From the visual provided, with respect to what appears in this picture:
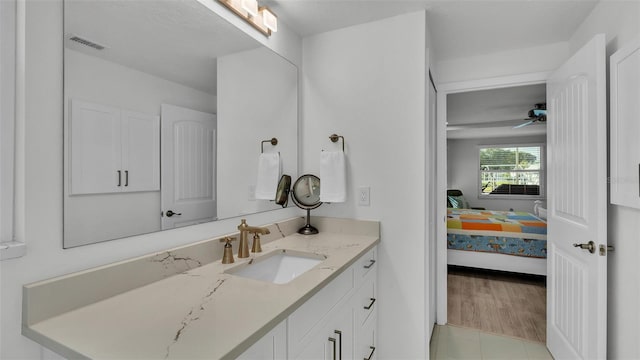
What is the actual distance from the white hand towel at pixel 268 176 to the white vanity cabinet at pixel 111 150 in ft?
2.30

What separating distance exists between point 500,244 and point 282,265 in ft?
10.4

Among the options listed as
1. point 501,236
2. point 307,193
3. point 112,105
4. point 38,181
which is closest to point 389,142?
point 307,193

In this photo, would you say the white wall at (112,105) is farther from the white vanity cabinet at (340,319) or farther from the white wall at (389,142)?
the white wall at (389,142)

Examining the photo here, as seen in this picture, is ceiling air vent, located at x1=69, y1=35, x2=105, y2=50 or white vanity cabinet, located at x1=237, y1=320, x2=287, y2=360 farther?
ceiling air vent, located at x1=69, y1=35, x2=105, y2=50

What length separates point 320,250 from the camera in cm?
162

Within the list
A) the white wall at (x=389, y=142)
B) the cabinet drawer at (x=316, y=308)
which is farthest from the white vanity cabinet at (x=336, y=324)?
the white wall at (x=389, y=142)

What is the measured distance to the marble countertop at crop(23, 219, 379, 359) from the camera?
0.73 metres

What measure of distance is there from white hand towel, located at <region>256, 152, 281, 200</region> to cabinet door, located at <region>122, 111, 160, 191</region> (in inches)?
27.4

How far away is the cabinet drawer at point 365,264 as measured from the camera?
1607mm

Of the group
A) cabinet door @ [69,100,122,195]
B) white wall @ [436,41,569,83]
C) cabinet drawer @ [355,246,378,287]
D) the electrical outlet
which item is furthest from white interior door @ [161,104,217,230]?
white wall @ [436,41,569,83]

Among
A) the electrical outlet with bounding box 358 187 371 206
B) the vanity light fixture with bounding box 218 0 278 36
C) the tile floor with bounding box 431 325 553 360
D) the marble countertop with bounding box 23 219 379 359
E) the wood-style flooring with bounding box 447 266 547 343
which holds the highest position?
the vanity light fixture with bounding box 218 0 278 36

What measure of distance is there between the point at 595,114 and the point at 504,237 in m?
2.46

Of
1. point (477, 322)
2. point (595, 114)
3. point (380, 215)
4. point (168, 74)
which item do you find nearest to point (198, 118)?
point (168, 74)

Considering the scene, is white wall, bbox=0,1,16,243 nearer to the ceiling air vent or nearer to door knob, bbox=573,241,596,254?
the ceiling air vent
